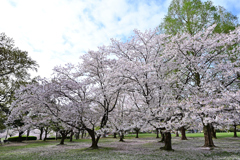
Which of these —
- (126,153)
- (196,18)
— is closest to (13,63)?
(126,153)

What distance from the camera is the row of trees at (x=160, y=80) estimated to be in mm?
10715

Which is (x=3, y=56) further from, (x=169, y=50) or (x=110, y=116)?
(x=169, y=50)

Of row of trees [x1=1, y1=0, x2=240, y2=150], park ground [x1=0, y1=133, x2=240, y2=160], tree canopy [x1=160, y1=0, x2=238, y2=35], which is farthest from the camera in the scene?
tree canopy [x1=160, y1=0, x2=238, y2=35]

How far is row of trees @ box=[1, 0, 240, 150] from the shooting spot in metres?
10.7

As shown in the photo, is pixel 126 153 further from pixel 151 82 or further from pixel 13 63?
pixel 13 63

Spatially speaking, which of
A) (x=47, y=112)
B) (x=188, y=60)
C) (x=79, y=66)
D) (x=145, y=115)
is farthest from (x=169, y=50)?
(x=47, y=112)

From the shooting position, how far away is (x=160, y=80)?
39.7 feet

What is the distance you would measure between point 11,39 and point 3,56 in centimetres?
271

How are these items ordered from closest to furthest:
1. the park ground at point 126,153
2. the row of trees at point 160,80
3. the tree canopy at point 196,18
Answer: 1. the row of trees at point 160,80
2. the park ground at point 126,153
3. the tree canopy at point 196,18

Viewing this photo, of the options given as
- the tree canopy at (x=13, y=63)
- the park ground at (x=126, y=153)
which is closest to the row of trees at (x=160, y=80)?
the park ground at (x=126, y=153)

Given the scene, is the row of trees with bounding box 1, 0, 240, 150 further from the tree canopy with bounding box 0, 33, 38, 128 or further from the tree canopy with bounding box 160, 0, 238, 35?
the tree canopy with bounding box 0, 33, 38, 128

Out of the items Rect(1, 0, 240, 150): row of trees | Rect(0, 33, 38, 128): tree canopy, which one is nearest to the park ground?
Rect(1, 0, 240, 150): row of trees

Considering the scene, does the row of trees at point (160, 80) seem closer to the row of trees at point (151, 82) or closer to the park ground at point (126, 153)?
the row of trees at point (151, 82)

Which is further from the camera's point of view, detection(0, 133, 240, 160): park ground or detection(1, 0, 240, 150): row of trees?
detection(0, 133, 240, 160): park ground
